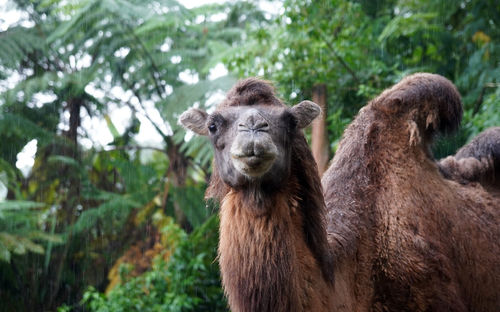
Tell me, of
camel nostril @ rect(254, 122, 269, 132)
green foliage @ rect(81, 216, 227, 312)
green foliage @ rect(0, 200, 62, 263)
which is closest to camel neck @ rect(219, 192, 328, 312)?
camel nostril @ rect(254, 122, 269, 132)

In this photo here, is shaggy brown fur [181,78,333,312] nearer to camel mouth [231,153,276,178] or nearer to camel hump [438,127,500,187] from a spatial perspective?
camel mouth [231,153,276,178]

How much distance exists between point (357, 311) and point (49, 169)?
588 cm

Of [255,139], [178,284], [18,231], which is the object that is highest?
[255,139]

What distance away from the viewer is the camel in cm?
339

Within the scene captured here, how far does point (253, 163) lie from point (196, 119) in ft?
2.69

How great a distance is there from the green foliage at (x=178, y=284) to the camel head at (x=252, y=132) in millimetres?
3338

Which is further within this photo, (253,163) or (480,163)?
(480,163)

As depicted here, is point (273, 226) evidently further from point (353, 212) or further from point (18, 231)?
point (18, 231)

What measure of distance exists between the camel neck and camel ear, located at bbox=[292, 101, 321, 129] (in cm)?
48

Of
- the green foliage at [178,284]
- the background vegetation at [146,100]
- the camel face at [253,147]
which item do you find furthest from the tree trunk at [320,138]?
the camel face at [253,147]

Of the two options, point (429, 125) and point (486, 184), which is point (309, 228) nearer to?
point (429, 125)

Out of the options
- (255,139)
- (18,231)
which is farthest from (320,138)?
(255,139)

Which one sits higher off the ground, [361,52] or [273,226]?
[361,52]

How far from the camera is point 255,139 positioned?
3.28 meters
